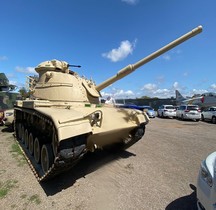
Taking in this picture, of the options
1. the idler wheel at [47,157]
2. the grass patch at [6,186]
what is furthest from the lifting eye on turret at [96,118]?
the grass patch at [6,186]

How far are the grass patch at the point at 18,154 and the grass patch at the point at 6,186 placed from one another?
1.28 m

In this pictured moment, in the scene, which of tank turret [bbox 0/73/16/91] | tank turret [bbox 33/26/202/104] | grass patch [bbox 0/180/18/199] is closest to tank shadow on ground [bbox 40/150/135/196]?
grass patch [bbox 0/180/18/199]

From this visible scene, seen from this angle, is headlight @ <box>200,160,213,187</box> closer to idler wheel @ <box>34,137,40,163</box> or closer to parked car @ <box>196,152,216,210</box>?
Result: parked car @ <box>196,152,216,210</box>

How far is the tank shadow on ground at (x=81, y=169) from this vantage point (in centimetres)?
432

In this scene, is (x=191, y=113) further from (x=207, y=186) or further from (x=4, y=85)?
(x=4, y=85)

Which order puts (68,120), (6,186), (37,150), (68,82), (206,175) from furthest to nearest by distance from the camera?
(68,82) → (37,150) → (6,186) → (68,120) → (206,175)

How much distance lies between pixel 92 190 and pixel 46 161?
54.1 inches

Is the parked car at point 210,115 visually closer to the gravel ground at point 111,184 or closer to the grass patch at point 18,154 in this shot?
the gravel ground at point 111,184

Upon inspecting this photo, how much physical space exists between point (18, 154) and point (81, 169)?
2629 millimetres

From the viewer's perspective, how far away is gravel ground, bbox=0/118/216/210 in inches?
142

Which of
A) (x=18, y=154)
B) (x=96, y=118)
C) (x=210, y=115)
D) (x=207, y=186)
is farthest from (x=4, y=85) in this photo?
(x=207, y=186)

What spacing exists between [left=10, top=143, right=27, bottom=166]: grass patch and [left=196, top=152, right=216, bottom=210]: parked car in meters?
4.74

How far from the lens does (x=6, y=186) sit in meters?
4.29

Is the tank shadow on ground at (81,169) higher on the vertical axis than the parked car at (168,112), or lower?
lower
